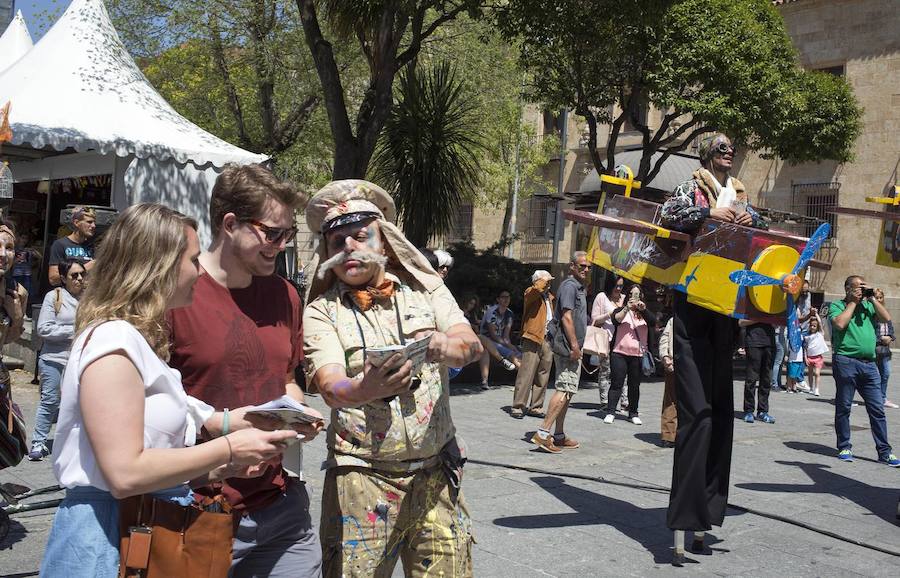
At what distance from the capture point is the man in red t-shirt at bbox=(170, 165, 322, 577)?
2.73 meters

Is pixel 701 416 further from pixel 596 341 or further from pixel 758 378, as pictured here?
pixel 758 378

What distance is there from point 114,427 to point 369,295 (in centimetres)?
117

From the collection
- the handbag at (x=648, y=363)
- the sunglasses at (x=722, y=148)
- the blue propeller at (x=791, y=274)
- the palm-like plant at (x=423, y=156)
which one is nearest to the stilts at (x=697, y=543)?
the blue propeller at (x=791, y=274)

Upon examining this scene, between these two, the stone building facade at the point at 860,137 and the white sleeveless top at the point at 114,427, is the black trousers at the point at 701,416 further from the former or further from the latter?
the stone building facade at the point at 860,137

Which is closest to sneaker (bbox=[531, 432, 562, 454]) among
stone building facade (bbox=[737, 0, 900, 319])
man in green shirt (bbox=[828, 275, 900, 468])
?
man in green shirt (bbox=[828, 275, 900, 468])

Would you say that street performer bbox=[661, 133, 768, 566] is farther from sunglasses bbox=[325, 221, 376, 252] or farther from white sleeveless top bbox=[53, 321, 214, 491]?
white sleeveless top bbox=[53, 321, 214, 491]

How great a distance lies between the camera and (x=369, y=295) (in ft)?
10.2

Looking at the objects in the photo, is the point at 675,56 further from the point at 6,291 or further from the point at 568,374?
the point at 6,291

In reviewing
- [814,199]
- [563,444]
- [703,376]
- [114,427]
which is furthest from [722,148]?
[814,199]

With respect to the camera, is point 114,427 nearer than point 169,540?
Yes

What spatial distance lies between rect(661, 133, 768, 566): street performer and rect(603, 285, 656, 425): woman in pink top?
219 inches

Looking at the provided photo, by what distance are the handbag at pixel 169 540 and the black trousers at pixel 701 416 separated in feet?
11.3

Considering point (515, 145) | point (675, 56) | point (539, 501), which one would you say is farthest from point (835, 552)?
point (515, 145)

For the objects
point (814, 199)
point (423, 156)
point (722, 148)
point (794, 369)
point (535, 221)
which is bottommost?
point (794, 369)
